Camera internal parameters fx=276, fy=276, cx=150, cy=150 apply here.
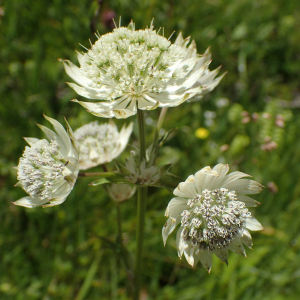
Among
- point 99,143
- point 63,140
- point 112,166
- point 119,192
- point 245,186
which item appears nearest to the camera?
point 245,186

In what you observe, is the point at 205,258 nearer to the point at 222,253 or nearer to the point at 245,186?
the point at 222,253

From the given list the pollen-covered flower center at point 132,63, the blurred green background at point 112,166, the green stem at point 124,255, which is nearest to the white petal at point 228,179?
the pollen-covered flower center at point 132,63

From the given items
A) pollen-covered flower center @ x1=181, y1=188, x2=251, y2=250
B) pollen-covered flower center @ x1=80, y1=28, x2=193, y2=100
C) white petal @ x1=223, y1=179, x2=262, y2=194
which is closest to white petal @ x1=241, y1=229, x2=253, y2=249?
Result: pollen-covered flower center @ x1=181, y1=188, x2=251, y2=250

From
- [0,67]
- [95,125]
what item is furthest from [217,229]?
[0,67]

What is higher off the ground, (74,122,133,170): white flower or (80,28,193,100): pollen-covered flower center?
(80,28,193,100): pollen-covered flower center

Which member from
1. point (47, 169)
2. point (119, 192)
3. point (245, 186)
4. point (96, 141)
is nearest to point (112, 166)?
point (96, 141)

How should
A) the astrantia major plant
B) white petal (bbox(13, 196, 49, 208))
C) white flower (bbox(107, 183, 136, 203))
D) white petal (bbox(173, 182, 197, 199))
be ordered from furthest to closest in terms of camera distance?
white flower (bbox(107, 183, 136, 203)) → white petal (bbox(13, 196, 49, 208)) → the astrantia major plant → white petal (bbox(173, 182, 197, 199))

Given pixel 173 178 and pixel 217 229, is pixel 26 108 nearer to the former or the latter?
pixel 173 178

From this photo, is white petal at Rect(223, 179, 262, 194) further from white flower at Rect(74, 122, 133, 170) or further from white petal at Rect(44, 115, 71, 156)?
white petal at Rect(44, 115, 71, 156)
